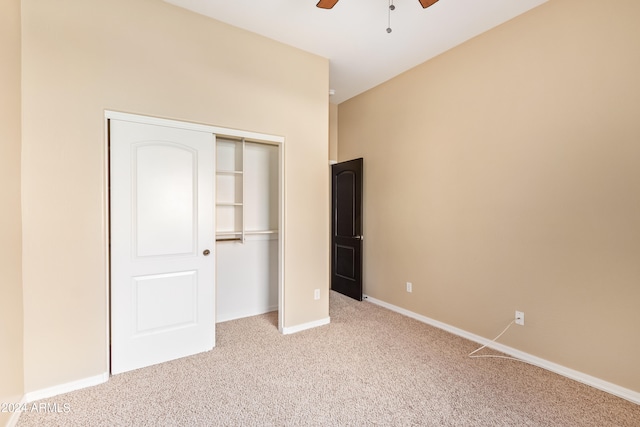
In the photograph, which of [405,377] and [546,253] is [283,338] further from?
[546,253]

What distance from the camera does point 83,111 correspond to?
213 cm

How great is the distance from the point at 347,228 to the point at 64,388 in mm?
3378

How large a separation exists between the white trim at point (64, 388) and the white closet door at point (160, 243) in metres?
0.10

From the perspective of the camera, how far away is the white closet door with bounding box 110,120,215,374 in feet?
7.57

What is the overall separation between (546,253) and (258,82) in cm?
301

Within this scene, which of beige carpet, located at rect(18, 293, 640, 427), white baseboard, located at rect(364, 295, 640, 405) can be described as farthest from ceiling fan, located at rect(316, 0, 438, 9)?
white baseboard, located at rect(364, 295, 640, 405)

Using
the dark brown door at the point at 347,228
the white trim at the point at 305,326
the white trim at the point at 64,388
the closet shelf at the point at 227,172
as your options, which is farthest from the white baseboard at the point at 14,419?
the dark brown door at the point at 347,228

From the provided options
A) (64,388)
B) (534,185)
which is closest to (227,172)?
(64,388)

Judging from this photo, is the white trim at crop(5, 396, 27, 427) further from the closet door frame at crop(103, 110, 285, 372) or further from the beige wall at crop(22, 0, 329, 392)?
the closet door frame at crop(103, 110, 285, 372)

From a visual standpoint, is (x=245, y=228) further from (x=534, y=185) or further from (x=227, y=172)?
(x=534, y=185)

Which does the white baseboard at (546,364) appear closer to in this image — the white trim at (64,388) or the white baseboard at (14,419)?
the white trim at (64,388)

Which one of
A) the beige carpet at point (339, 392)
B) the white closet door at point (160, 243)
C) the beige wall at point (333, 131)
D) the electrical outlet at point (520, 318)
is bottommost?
the beige carpet at point (339, 392)

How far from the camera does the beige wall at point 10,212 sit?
1677 mm

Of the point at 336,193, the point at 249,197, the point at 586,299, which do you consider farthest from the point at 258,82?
the point at 586,299
